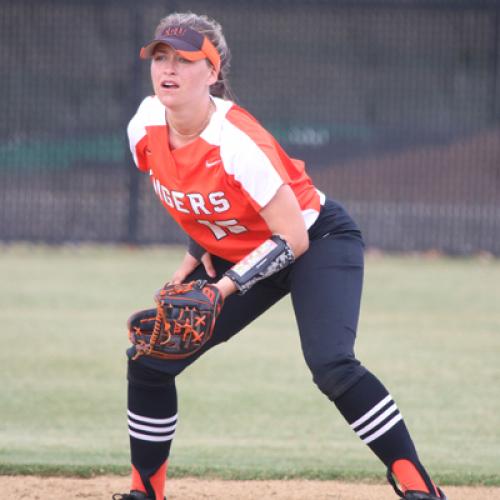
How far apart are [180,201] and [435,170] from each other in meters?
9.06

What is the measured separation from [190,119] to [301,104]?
8832mm

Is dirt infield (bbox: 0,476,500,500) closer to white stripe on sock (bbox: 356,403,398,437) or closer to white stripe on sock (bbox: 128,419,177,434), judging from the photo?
white stripe on sock (bbox: 128,419,177,434)

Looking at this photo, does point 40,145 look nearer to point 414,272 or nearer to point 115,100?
point 115,100

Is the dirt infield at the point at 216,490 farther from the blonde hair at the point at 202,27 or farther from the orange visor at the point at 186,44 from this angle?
the orange visor at the point at 186,44

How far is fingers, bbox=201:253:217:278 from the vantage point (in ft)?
15.1

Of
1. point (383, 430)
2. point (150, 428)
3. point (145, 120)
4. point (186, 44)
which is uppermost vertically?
point (186, 44)

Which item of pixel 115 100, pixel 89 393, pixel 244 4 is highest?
pixel 244 4

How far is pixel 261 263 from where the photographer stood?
13.2 ft

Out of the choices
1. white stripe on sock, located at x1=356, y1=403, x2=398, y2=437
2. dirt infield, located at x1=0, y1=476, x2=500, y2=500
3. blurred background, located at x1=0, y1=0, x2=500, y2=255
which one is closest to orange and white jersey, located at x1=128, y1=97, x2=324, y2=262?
white stripe on sock, located at x1=356, y1=403, x2=398, y2=437

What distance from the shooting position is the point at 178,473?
533 cm

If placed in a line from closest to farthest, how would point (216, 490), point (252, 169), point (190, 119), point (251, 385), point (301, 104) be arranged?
point (252, 169), point (190, 119), point (216, 490), point (251, 385), point (301, 104)

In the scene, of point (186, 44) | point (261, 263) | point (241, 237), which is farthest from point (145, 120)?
point (261, 263)

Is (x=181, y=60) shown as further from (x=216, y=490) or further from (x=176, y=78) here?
(x=216, y=490)

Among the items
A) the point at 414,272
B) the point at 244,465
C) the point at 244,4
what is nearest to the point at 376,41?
the point at 244,4
